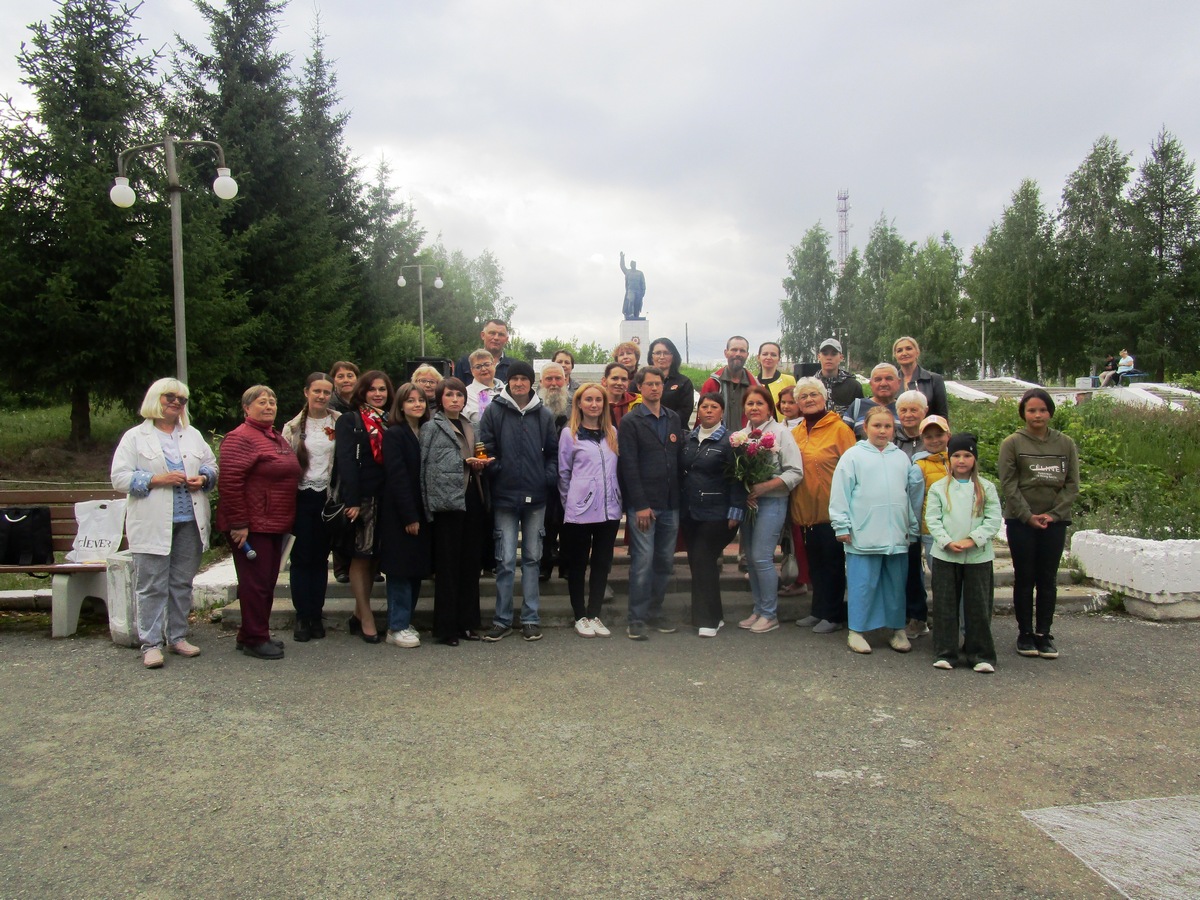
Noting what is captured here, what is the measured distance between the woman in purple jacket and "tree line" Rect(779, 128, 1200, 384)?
37.1 metres

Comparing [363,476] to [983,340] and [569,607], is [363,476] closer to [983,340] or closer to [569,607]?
[569,607]

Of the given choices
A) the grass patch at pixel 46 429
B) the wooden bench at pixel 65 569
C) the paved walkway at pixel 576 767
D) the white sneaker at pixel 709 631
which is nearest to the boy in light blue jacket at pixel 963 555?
the paved walkway at pixel 576 767

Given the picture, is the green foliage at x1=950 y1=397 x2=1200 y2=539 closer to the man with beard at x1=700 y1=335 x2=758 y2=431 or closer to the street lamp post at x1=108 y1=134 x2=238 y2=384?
the man with beard at x1=700 y1=335 x2=758 y2=431

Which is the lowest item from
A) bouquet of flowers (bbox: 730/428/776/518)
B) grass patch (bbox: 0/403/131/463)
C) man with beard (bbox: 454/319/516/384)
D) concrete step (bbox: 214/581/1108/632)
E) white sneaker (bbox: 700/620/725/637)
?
white sneaker (bbox: 700/620/725/637)

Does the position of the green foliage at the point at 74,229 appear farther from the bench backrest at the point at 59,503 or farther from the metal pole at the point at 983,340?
the metal pole at the point at 983,340

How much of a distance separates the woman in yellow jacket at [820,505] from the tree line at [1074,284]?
35.8m

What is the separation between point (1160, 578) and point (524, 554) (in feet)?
16.4

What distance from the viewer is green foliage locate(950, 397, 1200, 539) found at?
7.75m

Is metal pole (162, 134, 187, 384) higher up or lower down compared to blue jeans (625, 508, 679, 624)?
higher up

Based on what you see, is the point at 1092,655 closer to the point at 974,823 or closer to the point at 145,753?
the point at 974,823

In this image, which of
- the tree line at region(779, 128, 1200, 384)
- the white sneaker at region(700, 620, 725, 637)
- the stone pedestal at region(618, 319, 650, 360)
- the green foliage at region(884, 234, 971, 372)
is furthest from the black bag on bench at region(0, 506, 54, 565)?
the green foliage at region(884, 234, 971, 372)

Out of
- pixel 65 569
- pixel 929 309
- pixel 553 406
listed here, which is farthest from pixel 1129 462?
pixel 929 309

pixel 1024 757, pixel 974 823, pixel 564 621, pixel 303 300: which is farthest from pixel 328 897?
pixel 303 300

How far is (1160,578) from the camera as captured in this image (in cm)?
664
